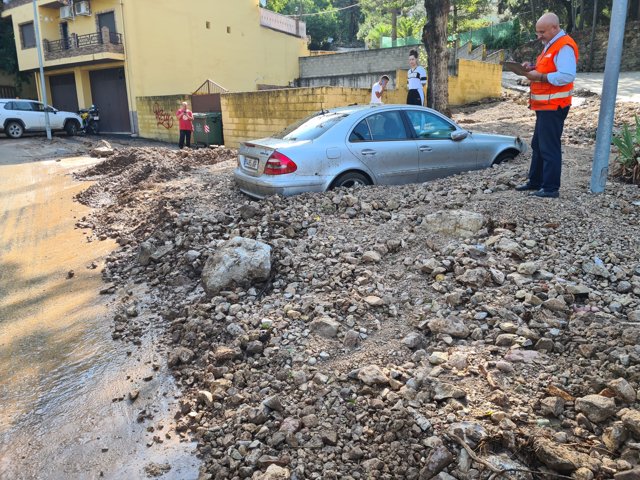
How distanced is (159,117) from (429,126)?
53.4 ft

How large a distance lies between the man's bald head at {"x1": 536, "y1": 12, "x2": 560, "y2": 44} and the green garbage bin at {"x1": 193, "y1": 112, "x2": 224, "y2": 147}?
1211 centimetres

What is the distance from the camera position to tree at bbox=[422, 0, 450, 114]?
41.6 feet

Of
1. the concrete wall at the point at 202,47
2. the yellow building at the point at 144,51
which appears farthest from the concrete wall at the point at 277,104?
the concrete wall at the point at 202,47

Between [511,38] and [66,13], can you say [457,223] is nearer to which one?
[66,13]

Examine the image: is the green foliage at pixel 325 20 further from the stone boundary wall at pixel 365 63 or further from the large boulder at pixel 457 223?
the large boulder at pixel 457 223

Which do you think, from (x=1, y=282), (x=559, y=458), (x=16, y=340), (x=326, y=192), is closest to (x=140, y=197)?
(x=1, y=282)

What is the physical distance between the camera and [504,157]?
812 cm

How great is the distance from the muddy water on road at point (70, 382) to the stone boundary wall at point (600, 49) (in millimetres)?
26497

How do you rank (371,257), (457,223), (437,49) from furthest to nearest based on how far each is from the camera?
(437,49) < (457,223) < (371,257)

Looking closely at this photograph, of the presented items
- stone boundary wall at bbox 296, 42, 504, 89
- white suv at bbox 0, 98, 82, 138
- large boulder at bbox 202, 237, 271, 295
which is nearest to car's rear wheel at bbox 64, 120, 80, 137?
white suv at bbox 0, 98, 82, 138

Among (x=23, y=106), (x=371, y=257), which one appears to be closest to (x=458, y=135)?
(x=371, y=257)

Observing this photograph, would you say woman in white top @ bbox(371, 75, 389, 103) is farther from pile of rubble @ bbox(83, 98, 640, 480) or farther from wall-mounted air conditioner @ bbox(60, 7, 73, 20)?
wall-mounted air conditioner @ bbox(60, 7, 73, 20)

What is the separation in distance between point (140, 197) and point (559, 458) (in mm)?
8083

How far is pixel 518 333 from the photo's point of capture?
3.50 m
